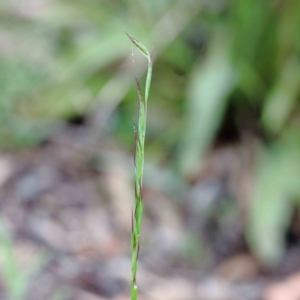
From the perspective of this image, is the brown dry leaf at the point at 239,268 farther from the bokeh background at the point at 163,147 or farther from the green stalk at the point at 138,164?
the green stalk at the point at 138,164

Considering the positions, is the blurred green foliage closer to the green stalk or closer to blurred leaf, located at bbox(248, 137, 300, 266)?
blurred leaf, located at bbox(248, 137, 300, 266)

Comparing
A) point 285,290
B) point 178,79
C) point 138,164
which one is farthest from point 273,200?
point 138,164

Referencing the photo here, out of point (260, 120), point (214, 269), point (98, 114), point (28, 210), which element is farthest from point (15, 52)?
point (214, 269)

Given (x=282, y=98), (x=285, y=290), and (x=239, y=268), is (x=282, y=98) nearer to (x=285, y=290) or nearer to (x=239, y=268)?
(x=239, y=268)

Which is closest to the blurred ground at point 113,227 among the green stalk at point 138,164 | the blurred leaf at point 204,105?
the blurred leaf at point 204,105

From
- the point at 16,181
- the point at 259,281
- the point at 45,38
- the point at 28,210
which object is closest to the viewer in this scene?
the point at 259,281

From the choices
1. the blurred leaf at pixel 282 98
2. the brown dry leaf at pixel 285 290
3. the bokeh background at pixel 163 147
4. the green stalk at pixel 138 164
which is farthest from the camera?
the blurred leaf at pixel 282 98

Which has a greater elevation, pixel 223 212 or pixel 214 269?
pixel 223 212

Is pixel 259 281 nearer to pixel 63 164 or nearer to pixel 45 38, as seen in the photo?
pixel 63 164
